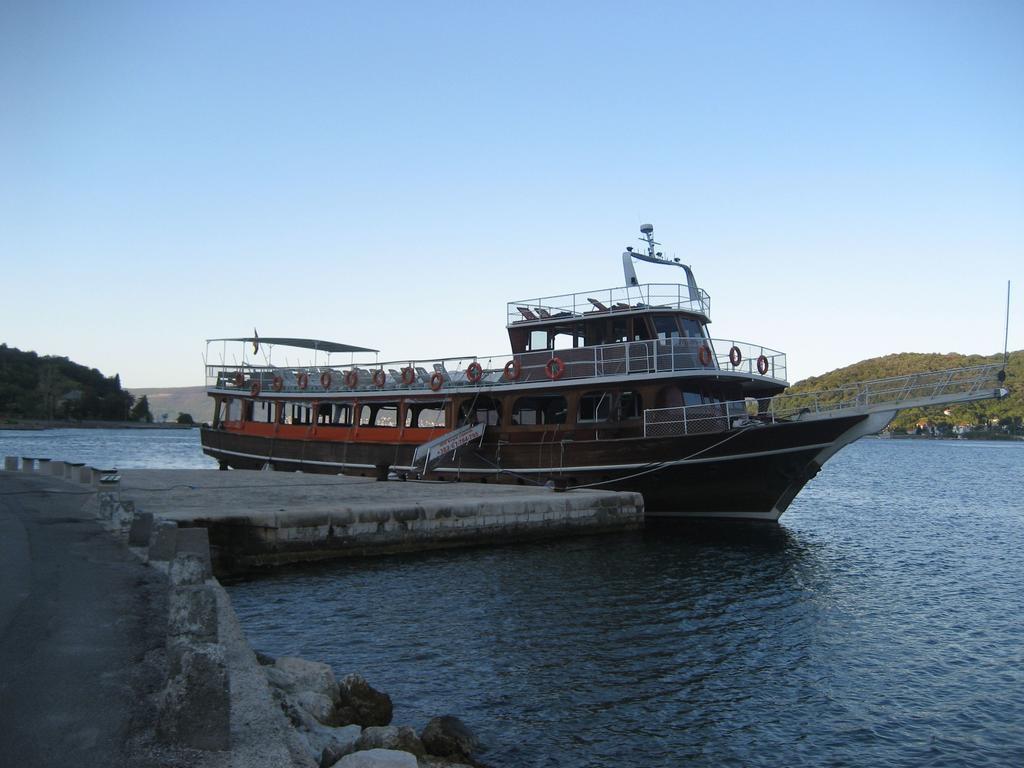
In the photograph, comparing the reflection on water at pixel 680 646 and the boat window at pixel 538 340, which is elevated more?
the boat window at pixel 538 340

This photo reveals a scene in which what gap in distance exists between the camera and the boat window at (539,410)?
23.8 m

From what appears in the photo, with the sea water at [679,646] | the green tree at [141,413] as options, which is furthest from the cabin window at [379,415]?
the green tree at [141,413]

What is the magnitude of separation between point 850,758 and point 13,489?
61.4 ft

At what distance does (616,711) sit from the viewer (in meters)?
8.50

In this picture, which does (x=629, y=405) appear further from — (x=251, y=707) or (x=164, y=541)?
(x=251, y=707)

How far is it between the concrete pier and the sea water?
49cm

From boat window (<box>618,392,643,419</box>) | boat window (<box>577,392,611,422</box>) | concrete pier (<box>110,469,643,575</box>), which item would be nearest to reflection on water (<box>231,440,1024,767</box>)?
concrete pier (<box>110,469,643,575</box>)

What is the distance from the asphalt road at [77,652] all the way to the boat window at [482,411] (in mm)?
14348

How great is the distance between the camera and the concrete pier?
14359mm

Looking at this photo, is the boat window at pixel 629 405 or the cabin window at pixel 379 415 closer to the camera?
the boat window at pixel 629 405

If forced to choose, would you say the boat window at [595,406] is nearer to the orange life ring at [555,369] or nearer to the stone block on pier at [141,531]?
the orange life ring at [555,369]

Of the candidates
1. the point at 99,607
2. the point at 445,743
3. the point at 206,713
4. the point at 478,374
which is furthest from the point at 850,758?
the point at 478,374

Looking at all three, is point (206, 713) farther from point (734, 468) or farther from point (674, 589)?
point (734, 468)

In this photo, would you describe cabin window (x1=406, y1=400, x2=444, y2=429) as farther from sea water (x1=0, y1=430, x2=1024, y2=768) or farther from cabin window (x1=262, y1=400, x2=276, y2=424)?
sea water (x1=0, y1=430, x2=1024, y2=768)
